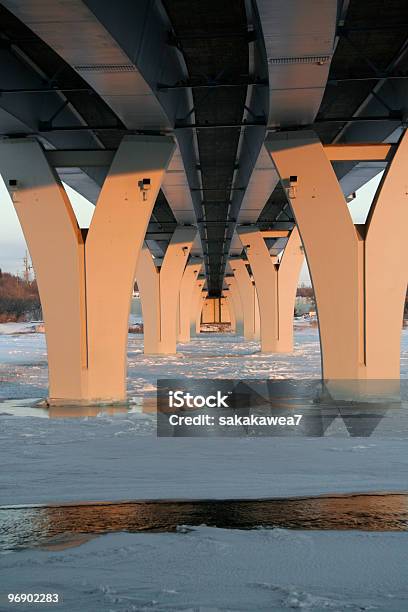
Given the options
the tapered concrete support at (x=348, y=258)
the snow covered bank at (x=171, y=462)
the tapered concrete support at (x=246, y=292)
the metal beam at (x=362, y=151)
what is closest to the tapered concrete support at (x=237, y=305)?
the tapered concrete support at (x=246, y=292)

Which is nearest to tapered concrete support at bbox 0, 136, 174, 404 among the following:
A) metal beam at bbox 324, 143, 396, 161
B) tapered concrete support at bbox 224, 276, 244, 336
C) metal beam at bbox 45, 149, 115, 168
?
metal beam at bbox 45, 149, 115, 168

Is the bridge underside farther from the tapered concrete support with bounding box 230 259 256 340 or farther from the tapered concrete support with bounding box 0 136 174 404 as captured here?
the tapered concrete support with bounding box 230 259 256 340

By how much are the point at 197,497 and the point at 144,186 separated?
1044 centimetres

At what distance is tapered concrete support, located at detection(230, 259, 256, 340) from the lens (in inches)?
2490

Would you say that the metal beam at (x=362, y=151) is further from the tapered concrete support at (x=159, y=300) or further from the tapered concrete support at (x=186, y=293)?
the tapered concrete support at (x=186, y=293)

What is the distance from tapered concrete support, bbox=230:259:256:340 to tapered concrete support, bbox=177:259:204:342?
3.54 metres

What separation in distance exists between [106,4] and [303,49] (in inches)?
126

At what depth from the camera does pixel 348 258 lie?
18.5 meters

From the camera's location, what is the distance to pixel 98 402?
18.3m

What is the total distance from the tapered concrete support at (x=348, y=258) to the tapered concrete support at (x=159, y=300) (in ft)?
85.4

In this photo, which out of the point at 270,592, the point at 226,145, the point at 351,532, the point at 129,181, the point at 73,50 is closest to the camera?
the point at 270,592

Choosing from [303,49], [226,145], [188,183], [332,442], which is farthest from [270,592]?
[188,183]

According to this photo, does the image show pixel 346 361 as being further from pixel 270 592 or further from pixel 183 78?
pixel 270 592

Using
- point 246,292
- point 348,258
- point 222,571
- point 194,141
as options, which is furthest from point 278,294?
point 222,571
